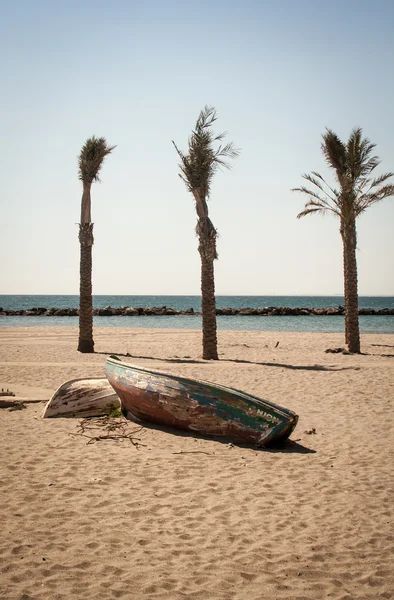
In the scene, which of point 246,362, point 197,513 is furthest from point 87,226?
point 197,513

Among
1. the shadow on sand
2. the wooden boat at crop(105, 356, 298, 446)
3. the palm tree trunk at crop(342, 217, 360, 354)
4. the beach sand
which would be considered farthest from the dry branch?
the palm tree trunk at crop(342, 217, 360, 354)

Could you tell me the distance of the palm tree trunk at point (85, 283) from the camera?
1997cm

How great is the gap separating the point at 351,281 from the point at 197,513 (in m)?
16.5

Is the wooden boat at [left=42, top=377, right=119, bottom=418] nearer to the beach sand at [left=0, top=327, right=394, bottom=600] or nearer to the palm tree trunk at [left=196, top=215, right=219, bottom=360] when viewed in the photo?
the beach sand at [left=0, top=327, right=394, bottom=600]

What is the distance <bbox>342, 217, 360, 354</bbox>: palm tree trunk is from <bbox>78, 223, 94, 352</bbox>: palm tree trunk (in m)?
10.3

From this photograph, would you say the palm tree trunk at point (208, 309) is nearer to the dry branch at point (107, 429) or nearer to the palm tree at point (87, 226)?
the palm tree at point (87, 226)

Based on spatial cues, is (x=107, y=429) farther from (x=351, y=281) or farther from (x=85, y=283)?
(x=351, y=281)

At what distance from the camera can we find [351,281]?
20.2 m

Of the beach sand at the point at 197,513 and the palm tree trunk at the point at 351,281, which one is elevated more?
Result: the palm tree trunk at the point at 351,281

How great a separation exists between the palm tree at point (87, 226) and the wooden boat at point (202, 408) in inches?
447

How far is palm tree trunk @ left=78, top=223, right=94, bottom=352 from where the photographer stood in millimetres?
19969

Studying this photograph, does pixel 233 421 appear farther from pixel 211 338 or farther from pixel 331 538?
pixel 211 338

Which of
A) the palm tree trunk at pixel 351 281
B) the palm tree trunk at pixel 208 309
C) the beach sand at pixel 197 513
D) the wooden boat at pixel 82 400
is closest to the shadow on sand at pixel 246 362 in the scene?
the palm tree trunk at pixel 208 309

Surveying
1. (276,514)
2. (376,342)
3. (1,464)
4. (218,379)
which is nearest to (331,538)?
(276,514)
